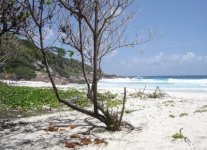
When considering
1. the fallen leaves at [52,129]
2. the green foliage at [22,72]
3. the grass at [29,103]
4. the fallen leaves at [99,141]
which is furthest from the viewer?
the green foliage at [22,72]

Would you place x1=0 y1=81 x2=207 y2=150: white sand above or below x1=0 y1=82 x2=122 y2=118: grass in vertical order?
below

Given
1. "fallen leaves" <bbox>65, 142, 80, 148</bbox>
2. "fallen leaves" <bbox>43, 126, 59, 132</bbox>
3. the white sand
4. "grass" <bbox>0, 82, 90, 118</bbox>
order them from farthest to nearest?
"grass" <bbox>0, 82, 90, 118</bbox>
"fallen leaves" <bbox>43, 126, 59, 132</bbox>
"fallen leaves" <bbox>65, 142, 80, 148</bbox>
the white sand

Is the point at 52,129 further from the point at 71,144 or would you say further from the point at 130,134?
the point at 130,134

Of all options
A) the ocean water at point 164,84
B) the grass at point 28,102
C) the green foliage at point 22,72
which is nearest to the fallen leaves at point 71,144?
the grass at point 28,102

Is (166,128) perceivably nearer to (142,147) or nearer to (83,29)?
(142,147)

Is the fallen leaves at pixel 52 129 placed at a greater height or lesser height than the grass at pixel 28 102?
lesser

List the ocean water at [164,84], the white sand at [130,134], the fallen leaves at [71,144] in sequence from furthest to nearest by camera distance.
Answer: the ocean water at [164,84] < the fallen leaves at [71,144] < the white sand at [130,134]

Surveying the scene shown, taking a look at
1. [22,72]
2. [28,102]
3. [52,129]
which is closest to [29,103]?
[28,102]

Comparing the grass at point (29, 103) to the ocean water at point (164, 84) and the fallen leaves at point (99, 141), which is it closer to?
the fallen leaves at point (99, 141)

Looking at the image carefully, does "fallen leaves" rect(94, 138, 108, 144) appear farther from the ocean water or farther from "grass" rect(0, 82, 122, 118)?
the ocean water

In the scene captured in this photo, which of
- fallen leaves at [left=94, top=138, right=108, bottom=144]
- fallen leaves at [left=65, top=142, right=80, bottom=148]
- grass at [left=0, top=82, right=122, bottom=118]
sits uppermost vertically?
grass at [left=0, top=82, right=122, bottom=118]

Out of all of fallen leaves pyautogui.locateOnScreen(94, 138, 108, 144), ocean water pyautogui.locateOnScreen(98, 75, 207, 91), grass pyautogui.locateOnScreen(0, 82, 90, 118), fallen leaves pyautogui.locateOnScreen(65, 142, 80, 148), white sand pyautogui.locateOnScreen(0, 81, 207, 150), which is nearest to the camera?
white sand pyautogui.locateOnScreen(0, 81, 207, 150)

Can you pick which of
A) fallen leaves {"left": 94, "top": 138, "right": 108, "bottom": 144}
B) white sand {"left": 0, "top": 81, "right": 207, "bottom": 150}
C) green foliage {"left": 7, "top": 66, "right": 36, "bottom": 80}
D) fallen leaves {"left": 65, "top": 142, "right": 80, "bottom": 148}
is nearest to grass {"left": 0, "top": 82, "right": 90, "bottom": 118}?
white sand {"left": 0, "top": 81, "right": 207, "bottom": 150}

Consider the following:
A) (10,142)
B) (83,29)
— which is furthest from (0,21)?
(10,142)
